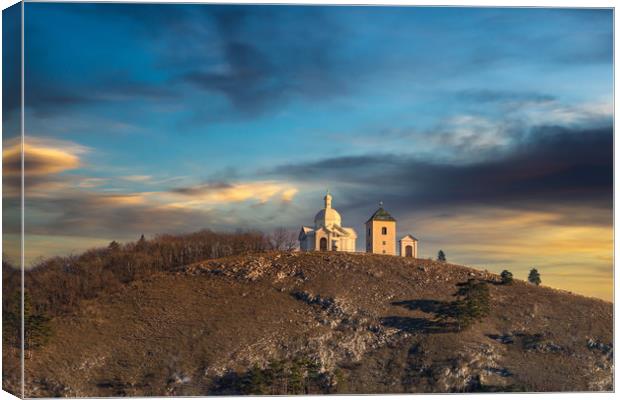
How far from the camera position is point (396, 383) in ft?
169

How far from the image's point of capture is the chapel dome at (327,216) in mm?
61200

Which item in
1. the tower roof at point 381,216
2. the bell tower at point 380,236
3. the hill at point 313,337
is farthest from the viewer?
the bell tower at point 380,236

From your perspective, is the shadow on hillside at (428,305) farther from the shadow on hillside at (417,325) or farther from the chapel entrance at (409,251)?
the chapel entrance at (409,251)

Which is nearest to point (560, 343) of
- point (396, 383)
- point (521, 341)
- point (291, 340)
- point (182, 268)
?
point (521, 341)

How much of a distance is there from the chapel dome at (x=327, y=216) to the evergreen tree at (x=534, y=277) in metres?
14.7

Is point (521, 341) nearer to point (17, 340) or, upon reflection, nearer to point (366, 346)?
point (366, 346)

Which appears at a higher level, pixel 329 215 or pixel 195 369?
pixel 329 215

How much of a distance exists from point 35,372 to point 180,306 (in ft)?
39.0

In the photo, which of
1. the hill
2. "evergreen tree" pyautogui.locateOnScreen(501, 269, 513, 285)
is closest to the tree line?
the hill

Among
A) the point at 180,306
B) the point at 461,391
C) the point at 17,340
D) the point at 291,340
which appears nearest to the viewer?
the point at 17,340

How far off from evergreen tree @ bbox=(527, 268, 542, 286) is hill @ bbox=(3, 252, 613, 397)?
28.0 inches

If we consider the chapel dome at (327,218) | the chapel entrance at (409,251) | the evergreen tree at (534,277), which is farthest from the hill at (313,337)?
the chapel entrance at (409,251)

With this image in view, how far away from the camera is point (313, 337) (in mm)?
56531

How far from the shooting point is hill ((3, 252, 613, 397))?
51094mm
